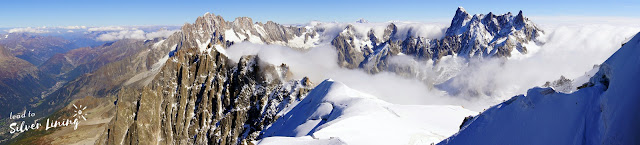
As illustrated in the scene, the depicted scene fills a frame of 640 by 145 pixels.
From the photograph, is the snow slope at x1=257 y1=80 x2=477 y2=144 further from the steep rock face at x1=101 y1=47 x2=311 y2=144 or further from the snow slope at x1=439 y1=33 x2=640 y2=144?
the steep rock face at x1=101 y1=47 x2=311 y2=144

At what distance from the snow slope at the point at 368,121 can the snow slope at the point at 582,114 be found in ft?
54.5

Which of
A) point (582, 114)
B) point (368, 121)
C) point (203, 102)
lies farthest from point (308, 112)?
point (203, 102)

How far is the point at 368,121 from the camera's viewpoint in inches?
2095

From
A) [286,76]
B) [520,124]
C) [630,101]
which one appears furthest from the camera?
[286,76]

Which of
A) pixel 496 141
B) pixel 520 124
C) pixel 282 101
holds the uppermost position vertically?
pixel 520 124

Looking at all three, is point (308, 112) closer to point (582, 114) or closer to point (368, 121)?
point (368, 121)

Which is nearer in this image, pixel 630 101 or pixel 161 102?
pixel 630 101

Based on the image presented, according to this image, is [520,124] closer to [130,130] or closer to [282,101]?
[282,101]

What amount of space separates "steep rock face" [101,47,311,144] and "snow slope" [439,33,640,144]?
92.2 meters

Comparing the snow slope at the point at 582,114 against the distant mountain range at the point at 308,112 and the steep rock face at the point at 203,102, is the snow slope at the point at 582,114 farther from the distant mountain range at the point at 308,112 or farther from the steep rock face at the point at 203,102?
the steep rock face at the point at 203,102

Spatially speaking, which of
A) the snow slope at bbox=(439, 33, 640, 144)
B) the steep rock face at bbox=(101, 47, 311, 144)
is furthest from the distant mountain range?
the steep rock face at bbox=(101, 47, 311, 144)

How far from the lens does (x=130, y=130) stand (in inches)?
5241

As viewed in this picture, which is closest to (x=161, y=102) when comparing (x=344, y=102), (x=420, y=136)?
(x=344, y=102)

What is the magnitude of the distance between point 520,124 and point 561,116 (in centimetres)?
290
